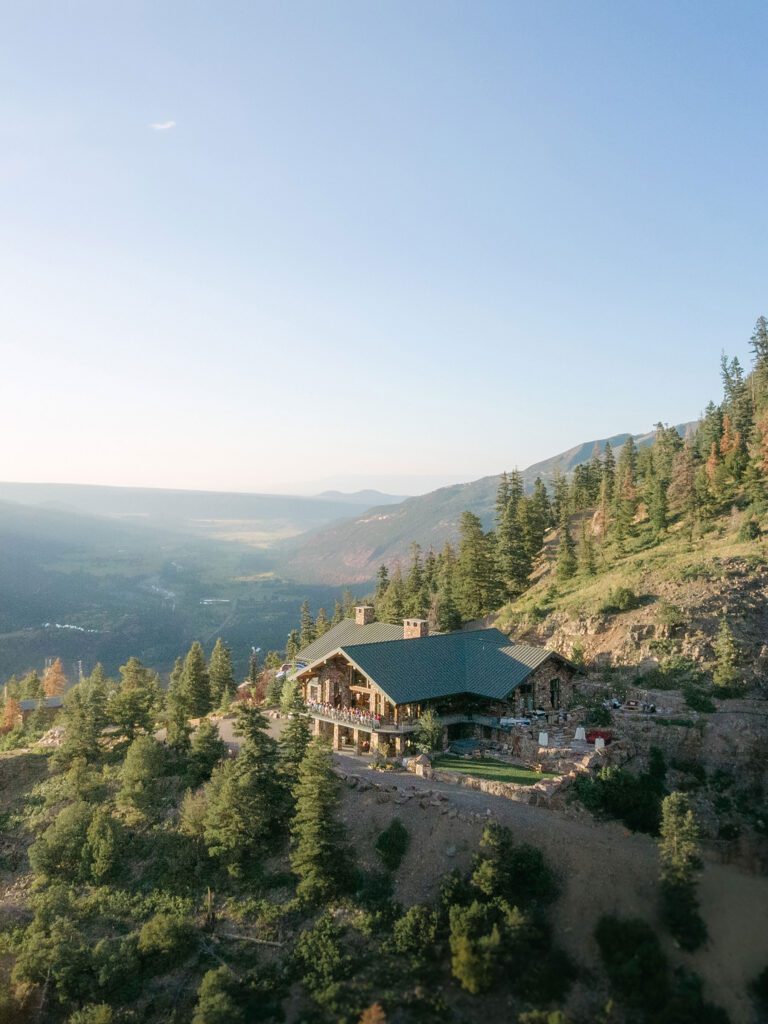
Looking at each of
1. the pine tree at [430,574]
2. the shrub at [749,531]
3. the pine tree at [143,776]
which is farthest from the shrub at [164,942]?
the pine tree at [430,574]

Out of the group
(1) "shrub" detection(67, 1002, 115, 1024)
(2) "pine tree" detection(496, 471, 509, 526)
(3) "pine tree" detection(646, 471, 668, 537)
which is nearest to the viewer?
(1) "shrub" detection(67, 1002, 115, 1024)

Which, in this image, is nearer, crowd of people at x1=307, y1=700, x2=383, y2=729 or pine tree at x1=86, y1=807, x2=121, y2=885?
pine tree at x1=86, y1=807, x2=121, y2=885

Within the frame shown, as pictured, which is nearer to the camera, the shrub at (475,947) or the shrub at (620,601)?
the shrub at (475,947)

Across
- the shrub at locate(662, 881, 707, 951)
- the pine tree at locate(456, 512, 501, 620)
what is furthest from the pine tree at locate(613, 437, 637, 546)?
the shrub at locate(662, 881, 707, 951)

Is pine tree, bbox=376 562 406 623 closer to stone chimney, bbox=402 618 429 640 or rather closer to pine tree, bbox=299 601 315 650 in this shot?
pine tree, bbox=299 601 315 650

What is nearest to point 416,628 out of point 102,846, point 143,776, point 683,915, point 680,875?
point 143,776

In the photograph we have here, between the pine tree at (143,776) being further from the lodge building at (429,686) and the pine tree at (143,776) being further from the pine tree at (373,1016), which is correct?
the pine tree at (373,1016)

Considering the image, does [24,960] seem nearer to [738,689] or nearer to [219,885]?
[219,885]
